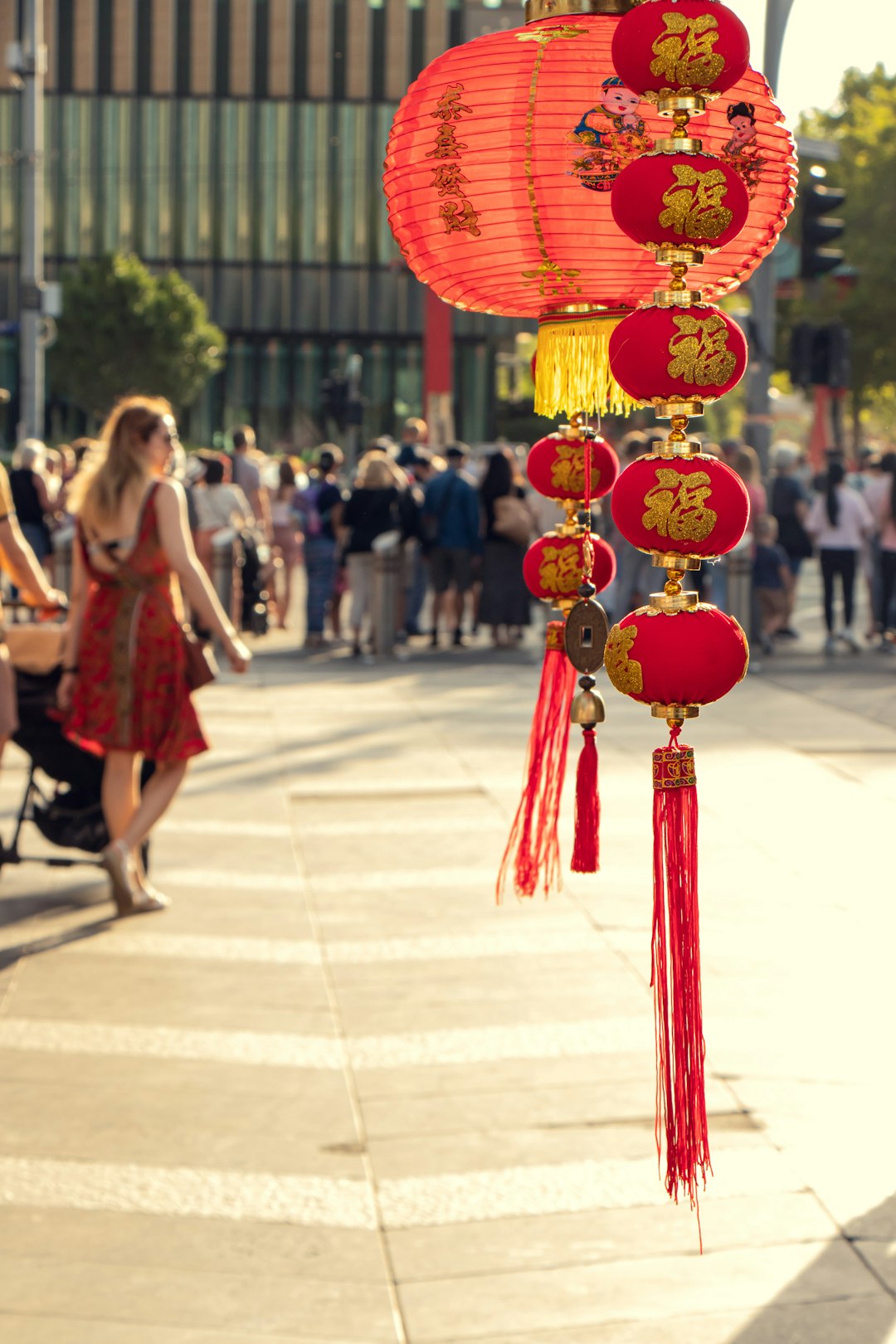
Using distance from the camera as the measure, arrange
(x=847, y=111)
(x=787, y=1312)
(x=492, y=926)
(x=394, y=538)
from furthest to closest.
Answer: (x=847, y=111)
(x=394, y=538)
(x=492, y=926)
(x=787, y=1312)

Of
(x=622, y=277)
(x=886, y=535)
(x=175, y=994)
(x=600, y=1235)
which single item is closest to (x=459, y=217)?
(x=622, y=277)

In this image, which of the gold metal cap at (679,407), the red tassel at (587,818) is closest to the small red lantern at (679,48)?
the gold metal cap at (679,407)

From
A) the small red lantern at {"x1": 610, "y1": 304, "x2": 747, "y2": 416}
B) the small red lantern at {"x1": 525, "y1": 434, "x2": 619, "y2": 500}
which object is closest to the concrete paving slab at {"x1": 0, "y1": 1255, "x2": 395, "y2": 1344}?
the small red lantern at {"x1": 525, "y1": 434, "x2": 619, "y2": 500}

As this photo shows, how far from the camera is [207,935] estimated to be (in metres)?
7.26

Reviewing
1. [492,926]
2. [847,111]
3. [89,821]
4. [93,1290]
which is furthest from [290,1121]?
[847,111]

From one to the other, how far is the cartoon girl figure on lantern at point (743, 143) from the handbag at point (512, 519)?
1350 centimetres

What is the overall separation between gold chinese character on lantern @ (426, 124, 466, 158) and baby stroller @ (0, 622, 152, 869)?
4978 millimetres

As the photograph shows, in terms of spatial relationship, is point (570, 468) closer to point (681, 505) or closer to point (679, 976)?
point (681, 505)

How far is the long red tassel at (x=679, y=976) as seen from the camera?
2521 millimetres

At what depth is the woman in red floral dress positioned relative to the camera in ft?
23.4

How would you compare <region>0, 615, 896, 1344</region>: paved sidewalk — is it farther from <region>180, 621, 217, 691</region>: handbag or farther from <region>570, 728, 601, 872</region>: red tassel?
<region>570, 728, 601, 872</region>: red tassel

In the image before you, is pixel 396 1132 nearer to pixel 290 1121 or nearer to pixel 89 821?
pixel 290 1121

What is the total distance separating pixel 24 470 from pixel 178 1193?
12.4 meters

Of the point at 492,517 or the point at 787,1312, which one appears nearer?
the point at 787,1312
